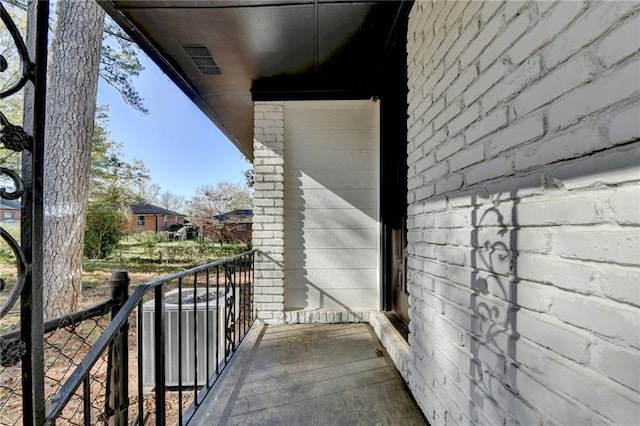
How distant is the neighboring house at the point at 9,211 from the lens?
61 centimetres

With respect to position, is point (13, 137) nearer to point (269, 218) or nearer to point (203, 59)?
point (203, 59)

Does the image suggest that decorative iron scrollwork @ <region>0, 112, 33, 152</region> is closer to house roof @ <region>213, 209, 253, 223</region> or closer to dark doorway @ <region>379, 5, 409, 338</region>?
dark doorway @ <region>379, 5, 409, 338</region>

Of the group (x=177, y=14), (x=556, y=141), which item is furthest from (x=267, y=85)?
(x=556, y=141)

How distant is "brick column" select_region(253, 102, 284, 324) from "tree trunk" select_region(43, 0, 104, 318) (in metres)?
3.32

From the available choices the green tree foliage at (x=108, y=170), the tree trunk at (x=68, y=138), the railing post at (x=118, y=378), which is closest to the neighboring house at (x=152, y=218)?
the green tree foliage at (x=108, y=170)

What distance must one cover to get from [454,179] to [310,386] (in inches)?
62.0

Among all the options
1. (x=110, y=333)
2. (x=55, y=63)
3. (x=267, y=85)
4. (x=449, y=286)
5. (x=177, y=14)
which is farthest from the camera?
(x=55, y=63)

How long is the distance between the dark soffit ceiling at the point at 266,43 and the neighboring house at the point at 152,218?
11.4m

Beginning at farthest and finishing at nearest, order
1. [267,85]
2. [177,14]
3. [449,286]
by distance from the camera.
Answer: [267,85] → [177,14] → [449,286]

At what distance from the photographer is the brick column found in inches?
123

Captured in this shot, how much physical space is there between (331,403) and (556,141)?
1.76m

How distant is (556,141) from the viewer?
0.80m

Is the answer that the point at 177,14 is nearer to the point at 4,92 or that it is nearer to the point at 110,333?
the point at 4,92

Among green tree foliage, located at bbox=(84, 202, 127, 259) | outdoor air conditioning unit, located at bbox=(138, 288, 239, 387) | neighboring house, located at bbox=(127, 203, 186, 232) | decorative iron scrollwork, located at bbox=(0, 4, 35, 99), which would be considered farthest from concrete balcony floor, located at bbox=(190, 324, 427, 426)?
neighboring house, located at bbox=(127, 203, 186, 232)
